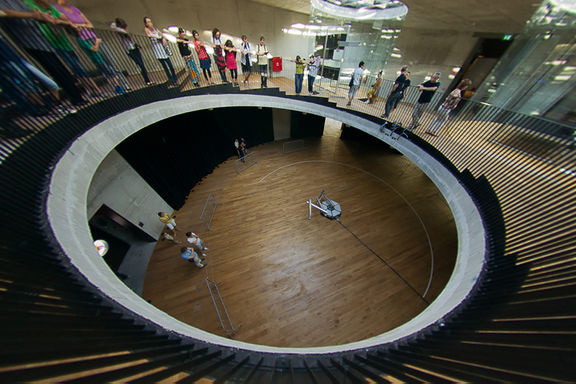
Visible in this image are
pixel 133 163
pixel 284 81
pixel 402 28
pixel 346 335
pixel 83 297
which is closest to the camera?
pixel 83 297

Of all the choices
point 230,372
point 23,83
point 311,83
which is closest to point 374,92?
point 311,83

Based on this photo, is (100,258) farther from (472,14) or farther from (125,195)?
(472,14)

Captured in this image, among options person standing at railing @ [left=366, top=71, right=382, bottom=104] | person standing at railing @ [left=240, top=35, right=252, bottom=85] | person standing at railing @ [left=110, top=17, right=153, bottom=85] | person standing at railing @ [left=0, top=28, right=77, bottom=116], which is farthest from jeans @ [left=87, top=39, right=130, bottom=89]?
person standing at railing @ [left=366, top=71, right=382, bottom=104]

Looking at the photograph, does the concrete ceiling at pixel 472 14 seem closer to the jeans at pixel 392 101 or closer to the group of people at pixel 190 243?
the jeans at pixel 392 101

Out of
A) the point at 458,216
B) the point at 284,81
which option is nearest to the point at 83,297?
the point at 458,216

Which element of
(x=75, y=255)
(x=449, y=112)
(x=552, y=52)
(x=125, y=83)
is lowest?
(x=75, y=255)

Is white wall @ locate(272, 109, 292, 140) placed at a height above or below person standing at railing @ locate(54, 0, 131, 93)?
below

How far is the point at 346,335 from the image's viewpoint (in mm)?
5879

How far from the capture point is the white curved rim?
3154mm

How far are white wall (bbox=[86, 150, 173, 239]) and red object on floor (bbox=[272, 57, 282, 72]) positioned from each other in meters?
9.00

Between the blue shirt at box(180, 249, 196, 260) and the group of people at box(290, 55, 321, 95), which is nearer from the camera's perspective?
the blue shirt at box(180, 249, 196, 260)

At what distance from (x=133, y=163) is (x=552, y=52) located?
47.0 feet

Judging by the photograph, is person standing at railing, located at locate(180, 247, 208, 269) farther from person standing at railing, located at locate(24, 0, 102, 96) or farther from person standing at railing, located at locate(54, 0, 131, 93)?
person standing at railing, located at locate(54, 0, 131, 93)

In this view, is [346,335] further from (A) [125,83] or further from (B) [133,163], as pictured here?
(A) [125,83]
